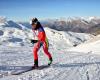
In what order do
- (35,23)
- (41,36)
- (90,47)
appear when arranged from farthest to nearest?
(90,47)
(41,36)
(35,23)

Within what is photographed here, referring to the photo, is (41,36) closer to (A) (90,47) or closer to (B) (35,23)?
(B) (35,23)

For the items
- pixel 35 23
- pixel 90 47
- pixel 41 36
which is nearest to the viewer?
pixel 35 23

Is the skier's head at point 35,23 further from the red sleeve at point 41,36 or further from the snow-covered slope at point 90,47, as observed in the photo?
the snow-covered slope at point 90,47

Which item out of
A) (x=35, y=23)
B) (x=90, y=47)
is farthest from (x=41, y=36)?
(x=90, y=47)

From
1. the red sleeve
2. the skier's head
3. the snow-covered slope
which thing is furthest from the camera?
the snow-covered slope

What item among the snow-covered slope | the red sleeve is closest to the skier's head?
the red sleeve

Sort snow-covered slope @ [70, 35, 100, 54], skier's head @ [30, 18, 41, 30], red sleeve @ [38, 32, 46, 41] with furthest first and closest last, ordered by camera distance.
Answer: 1. snow-covered slope @ [70, 35, 100, 54]
2. red sleeve @ [38, 32, 46, 41]
3. skier's head @ [30, 18, 41, 30]

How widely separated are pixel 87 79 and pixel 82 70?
2394 mm

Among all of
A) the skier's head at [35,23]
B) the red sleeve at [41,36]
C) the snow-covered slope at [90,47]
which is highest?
the skier's head at [35,23]

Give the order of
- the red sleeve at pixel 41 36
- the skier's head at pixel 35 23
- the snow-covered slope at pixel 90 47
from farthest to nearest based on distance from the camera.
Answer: the snow-covered slope at pixel 90 47, the red sleeve at pixel 41 36, the skier's head at pixel 35 23

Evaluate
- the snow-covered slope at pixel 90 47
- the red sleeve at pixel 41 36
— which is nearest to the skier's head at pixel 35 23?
the red sleeve at pixel 41 36

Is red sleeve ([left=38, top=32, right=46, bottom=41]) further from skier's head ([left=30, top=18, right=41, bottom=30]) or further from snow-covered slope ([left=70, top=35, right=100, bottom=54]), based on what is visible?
snow-covered slope ([left=70, top=35, right=100, bottom=54])

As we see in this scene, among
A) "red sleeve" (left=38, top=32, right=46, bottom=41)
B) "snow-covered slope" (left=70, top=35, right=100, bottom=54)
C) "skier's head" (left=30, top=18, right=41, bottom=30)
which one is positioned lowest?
"snow-covered slope" (left=70, top=35, right=100, bottom=54)

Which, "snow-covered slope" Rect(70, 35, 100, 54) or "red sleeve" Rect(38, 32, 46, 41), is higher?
"red sleeve" Rect(38, 32, 46, 41)
